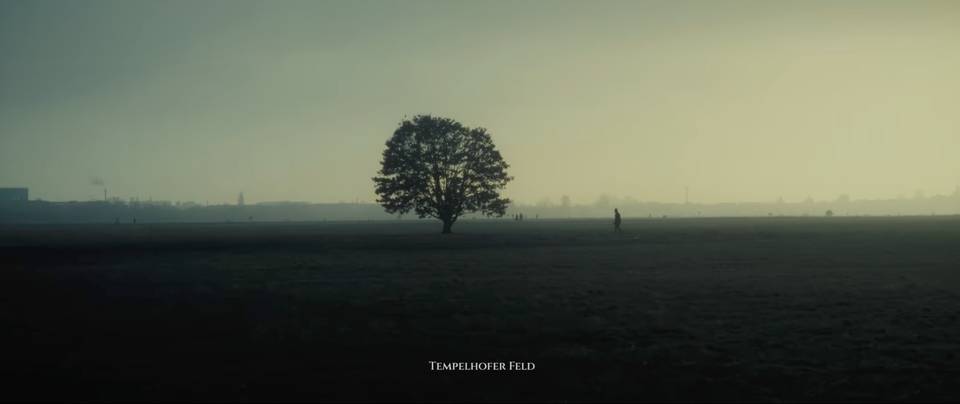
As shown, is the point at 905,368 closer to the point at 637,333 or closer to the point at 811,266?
the point at 637,333

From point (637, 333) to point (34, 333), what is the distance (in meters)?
13.0

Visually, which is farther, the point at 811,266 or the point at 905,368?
the point at 811,266

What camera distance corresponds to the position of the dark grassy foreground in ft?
31.9

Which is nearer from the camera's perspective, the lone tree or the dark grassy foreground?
the dark grassy foreground

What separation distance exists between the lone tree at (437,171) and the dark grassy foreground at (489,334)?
4389cm

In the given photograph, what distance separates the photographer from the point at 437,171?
70500mm

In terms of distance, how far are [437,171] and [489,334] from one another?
189ft

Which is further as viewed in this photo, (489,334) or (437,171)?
(437,171)

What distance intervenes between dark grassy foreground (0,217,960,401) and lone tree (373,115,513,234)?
4389 cm

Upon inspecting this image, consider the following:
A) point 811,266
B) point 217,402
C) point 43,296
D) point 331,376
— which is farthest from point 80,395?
point 811,266

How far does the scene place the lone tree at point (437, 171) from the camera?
7000 centimetres

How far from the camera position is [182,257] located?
1415 inches

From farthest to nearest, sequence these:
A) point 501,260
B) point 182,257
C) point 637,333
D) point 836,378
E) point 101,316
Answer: point 182,257
point 501,260
point 101,316
point 637,333
point 836,378

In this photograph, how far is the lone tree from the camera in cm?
7000
